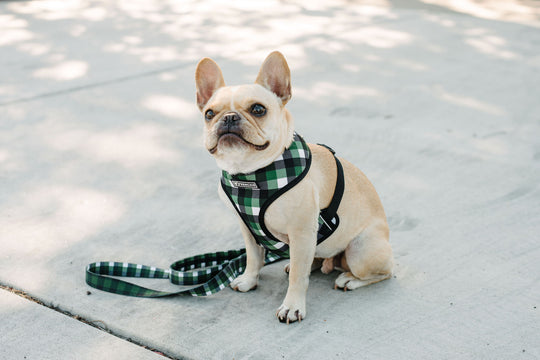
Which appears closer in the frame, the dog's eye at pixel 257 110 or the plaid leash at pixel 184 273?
the dog's eye at pixel 257 110

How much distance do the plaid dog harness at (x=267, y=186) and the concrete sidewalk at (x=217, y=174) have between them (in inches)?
16.7

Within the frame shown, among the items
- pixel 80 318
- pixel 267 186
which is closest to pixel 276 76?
pixel 267 186

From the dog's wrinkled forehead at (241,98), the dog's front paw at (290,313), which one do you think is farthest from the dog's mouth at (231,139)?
the dog's front paw at (290,313)

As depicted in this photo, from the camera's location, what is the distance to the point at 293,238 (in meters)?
2.46

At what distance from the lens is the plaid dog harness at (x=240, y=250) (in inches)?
95.0

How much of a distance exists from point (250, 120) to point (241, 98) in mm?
120

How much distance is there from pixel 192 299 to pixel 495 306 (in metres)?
1.43

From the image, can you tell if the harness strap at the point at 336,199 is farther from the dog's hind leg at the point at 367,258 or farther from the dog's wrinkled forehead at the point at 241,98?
the dog's wrinkled forehead at the point at 241,98

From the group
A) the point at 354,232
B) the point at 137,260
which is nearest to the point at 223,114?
the point at 354,232

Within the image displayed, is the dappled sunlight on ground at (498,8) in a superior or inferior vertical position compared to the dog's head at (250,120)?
inferior

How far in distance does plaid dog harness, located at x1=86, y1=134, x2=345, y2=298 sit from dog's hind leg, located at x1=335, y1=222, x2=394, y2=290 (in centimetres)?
19

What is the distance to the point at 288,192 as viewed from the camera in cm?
240

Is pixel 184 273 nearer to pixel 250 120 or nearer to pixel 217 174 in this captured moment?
pixel 250 120

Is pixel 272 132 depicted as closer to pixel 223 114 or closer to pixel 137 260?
pixel 223 114
